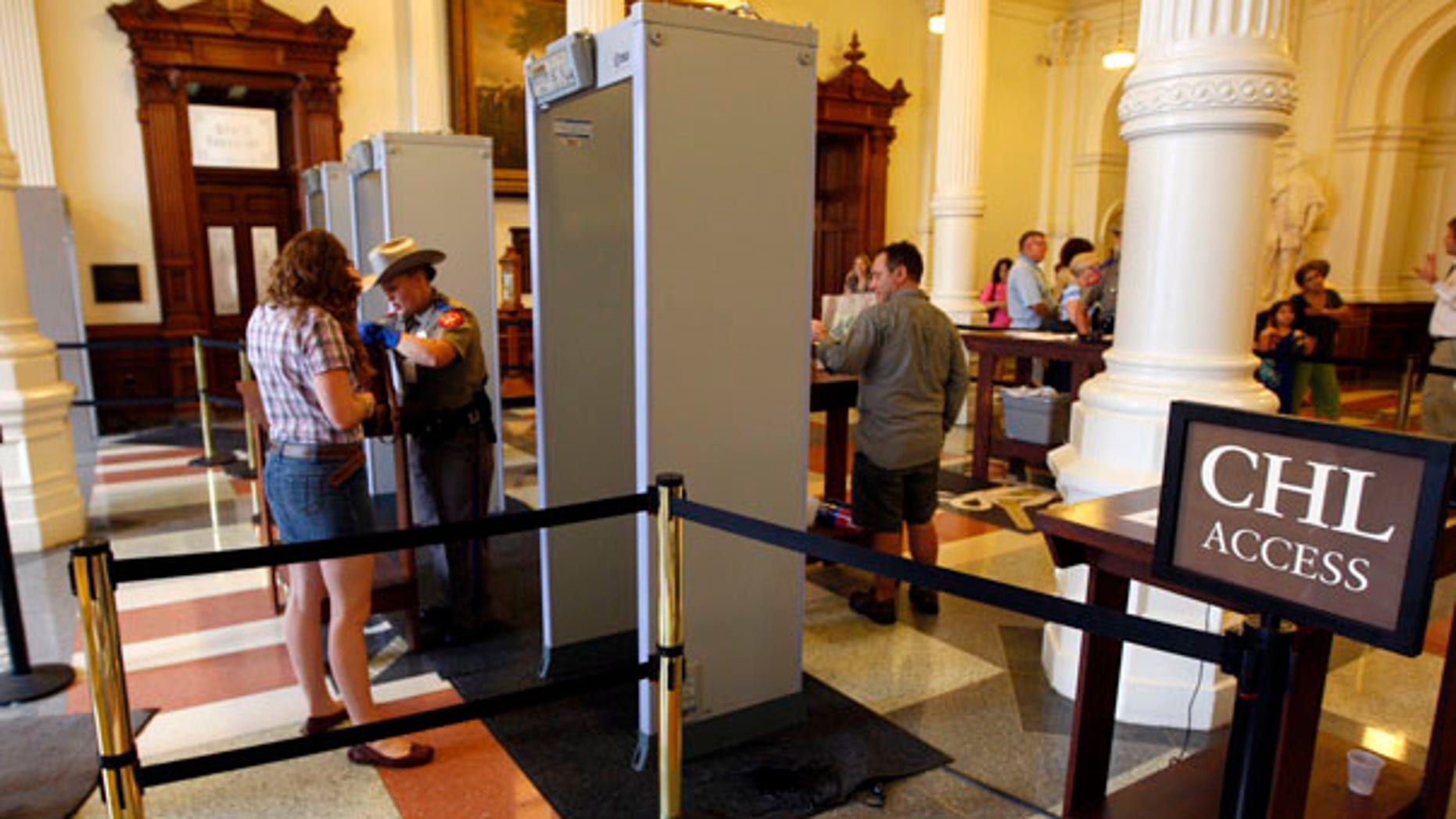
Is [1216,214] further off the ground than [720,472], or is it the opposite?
[1216,214]

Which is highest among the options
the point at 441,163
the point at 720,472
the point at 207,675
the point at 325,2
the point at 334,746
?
the point at 325,2

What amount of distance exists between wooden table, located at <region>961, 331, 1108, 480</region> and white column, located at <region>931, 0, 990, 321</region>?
2404mm

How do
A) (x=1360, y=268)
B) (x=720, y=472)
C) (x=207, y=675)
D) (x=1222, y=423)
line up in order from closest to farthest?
(x=1222, y=423) → (x=720, y=472) → (x=207, y=675) → (x=1360, y=268)

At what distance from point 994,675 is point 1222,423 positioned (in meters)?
2.28

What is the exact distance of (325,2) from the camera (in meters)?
9.51

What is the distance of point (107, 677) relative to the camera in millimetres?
1730

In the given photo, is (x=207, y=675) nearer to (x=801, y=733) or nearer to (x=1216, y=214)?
(x=801, y=733)

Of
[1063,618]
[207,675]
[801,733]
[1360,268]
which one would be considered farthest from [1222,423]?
[1360,268]

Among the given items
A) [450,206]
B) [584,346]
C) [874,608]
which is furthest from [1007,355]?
[584,346]

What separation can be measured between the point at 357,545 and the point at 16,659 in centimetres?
253


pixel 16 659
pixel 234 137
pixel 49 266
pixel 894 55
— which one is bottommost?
pixel 16 659

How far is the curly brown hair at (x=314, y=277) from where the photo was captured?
2.75m

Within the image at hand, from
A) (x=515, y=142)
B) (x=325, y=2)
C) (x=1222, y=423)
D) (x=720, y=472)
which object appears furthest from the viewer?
(x=515, y=142)

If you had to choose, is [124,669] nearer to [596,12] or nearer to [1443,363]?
[596,12]
